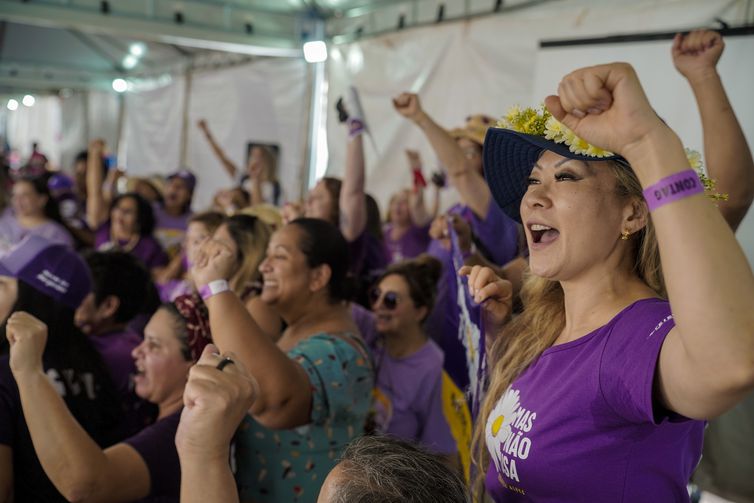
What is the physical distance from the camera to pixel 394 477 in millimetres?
971

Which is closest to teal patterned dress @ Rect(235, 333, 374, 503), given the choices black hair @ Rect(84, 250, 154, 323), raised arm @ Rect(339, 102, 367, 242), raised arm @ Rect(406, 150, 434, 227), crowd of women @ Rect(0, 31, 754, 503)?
crowd of women @ Rect(0, 31, 754, 503)

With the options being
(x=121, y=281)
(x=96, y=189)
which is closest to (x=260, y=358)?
(x=121, y=281)

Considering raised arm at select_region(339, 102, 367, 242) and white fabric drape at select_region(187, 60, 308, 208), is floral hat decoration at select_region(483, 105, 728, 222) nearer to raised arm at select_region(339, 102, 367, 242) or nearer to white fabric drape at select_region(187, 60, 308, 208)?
raised arm at select_region(339, 102, 367, 242)

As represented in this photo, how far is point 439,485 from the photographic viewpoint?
1.00 m

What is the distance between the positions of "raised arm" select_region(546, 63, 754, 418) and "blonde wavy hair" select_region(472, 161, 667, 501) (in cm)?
34

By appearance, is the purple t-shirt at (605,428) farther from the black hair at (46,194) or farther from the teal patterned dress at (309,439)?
the black hair at (46,194)

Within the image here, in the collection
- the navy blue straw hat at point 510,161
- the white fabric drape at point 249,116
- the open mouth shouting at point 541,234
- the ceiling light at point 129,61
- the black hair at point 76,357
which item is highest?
the ceiling light at point 129,61

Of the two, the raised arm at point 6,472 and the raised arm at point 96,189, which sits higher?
the raised arm at point 96,189

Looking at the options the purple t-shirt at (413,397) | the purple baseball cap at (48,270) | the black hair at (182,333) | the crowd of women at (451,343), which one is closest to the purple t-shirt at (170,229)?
the crowd of women at (451,343)

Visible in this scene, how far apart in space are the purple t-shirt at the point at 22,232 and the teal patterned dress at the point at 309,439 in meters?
2.86

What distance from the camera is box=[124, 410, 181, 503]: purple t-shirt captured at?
1670mm

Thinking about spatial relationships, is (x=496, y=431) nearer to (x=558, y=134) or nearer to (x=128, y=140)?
(x=558, y=134)

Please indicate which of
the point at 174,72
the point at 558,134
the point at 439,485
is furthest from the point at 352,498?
the point at 174,72

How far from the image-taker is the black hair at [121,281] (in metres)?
2.59
